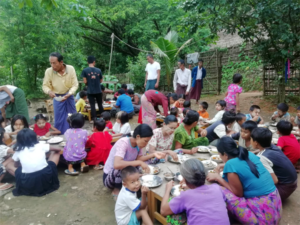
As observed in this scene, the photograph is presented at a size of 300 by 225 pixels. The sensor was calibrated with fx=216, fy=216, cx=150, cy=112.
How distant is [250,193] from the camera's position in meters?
2.06

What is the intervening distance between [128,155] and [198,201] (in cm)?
115

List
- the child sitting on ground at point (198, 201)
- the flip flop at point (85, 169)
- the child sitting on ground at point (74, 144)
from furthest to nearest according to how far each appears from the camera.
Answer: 1. the flip flop at point (85, 169)
2. the child sitting on ground at point (74, 144)
3. the child sitting on ground at point (198, 201)

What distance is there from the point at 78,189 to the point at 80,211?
0.59m

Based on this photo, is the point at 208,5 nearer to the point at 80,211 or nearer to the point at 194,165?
the point at 194,165

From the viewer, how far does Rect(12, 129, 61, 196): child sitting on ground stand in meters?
2.97

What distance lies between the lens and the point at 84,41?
16469mm

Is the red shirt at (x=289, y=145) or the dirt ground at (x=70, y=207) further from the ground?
the red shirt at (x=289, y=145)

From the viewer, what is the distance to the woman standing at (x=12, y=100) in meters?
4.77

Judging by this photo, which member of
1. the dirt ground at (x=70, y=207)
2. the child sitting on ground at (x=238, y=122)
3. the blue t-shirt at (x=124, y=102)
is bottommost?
the dirt ground at (x=70, y=207)

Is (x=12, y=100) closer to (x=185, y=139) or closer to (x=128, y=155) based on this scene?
(x=128, y=155)

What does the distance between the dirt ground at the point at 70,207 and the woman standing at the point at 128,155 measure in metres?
0.34

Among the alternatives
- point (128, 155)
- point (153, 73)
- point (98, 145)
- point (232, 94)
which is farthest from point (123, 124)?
point (153, 73)

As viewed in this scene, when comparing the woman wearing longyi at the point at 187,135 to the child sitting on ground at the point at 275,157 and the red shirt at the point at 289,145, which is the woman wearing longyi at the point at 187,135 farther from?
the red shirt at the point at 289,145

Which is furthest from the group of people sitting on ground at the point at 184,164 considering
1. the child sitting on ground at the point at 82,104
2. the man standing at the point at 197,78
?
the man standing at the point at 197,78
